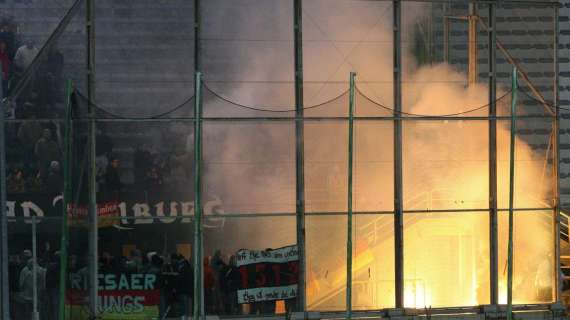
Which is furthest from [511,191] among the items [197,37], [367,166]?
[197,37]

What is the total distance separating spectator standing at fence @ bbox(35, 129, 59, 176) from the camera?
2006 centimetres

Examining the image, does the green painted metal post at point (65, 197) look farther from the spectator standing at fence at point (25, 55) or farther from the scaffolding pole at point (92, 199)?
the spectator standing at fence at point (25, 55)

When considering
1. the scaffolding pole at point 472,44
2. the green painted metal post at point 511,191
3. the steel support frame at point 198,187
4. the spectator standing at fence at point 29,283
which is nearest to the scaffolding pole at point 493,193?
the scaffolding pole at point 472,44

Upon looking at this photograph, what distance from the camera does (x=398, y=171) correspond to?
2120 centimetres

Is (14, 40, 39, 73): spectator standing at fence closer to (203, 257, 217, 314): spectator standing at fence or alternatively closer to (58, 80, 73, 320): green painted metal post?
(58, 80, 73, 320): green painted metal post

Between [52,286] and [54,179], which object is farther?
[54,179]

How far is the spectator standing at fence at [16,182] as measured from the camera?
2005 centimetres

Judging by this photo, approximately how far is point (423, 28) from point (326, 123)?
281 centimetres

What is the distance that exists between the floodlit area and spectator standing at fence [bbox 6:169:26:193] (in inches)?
1.1

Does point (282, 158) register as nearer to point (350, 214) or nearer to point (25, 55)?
point (350, 214)

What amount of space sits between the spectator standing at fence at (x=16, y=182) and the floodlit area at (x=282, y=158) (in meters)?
0.03

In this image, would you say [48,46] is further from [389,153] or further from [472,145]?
[472,145]

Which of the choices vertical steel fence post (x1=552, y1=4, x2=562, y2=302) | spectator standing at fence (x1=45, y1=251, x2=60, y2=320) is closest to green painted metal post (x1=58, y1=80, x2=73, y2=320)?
spectator standing at fence (x1=45, y1=251, x2=60, y2=320)

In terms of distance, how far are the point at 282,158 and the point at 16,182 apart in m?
5.03
